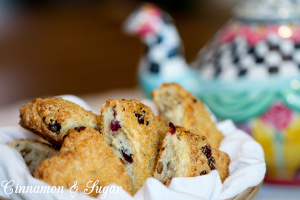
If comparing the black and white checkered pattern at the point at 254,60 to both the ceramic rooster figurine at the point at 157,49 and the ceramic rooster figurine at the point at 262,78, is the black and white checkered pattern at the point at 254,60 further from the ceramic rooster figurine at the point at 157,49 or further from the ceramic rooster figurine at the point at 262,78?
the ceramic rooster figurine at the point at 157,49

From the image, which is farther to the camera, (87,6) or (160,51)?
(87,6)

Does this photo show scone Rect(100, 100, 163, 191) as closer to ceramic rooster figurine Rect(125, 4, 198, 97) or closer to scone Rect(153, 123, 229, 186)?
scone Rect(153, 123, 229, 186)

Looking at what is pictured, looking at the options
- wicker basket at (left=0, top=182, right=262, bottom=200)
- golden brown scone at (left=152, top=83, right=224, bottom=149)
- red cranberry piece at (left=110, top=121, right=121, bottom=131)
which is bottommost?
wicker basket at (left=0, top=182, right=262, bottom=200)

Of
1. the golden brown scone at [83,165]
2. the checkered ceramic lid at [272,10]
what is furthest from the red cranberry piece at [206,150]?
the checkered ceramic lid at [272,10]

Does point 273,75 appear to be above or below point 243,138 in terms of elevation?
above

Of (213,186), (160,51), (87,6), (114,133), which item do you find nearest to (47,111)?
(114,133)

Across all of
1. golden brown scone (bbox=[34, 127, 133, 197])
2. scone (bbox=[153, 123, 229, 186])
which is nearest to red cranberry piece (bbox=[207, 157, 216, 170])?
scone (bbox=[153, 123, 229, 186])

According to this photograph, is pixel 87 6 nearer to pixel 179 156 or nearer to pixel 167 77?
pixel 167 77
